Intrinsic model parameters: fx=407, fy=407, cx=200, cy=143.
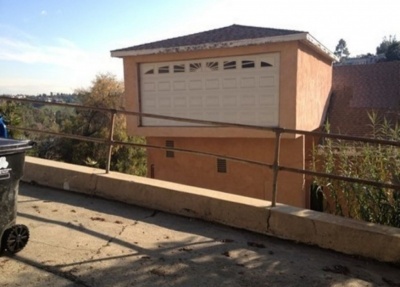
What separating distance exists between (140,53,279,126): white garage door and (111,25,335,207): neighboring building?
0.03 metres

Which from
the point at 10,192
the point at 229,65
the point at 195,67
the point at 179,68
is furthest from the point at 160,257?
the point at 179,68

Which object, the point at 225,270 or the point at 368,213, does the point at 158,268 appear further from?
the point at 368,213

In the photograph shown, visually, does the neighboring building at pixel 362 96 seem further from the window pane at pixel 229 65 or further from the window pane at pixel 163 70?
the window pane at pixel 163 70

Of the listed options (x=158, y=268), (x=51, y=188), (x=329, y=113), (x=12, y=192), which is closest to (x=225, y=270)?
(x=158, y=268)

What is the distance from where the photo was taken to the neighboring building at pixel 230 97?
1124cm

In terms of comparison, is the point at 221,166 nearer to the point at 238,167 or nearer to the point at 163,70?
the point at 238,167

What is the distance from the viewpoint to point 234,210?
173 inches

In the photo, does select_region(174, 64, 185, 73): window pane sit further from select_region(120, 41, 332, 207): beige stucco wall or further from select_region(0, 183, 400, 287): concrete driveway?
select_region(0, 183, 400, 287): concrete driveway

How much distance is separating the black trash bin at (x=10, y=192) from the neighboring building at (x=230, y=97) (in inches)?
342

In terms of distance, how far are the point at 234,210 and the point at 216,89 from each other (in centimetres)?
810

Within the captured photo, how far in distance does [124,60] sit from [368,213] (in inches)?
401

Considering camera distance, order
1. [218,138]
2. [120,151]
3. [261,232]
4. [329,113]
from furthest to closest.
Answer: [120,151], [329,113], [218,138], [261,232]

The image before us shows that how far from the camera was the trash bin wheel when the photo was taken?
328 cm

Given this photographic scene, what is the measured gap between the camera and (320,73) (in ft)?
45.0
